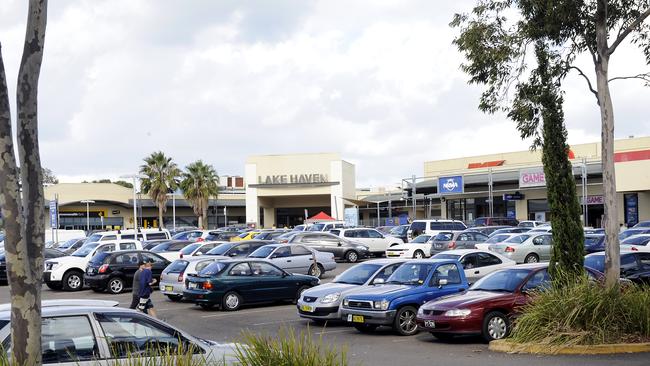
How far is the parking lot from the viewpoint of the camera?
41.0ft

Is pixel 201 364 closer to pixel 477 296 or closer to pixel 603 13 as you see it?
pixel 477 296

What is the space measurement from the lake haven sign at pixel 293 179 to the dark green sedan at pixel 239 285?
187 ft

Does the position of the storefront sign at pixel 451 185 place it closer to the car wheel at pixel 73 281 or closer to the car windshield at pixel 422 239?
the car windshield at pixel 422 239

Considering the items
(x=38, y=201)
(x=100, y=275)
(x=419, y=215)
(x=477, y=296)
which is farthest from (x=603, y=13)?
(x=419, y=215)

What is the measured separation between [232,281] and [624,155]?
4319 cm

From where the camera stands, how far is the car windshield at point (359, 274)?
18711 mm

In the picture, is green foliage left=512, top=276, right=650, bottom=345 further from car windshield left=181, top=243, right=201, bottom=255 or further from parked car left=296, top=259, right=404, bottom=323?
car windshield left=181, top=243, right=201, bottom=255

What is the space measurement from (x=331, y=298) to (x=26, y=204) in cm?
1167

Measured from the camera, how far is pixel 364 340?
15727 millimetres

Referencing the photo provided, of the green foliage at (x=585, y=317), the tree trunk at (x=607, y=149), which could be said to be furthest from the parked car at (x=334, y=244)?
the green foliage at (x=585, y=317)

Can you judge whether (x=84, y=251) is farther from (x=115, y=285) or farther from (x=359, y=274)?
(x=359, y=274)

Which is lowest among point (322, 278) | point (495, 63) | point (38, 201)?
point (322, 278)

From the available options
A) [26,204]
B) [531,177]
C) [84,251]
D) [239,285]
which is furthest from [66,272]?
[531,177]

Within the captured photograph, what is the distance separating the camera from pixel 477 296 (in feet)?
49.4
